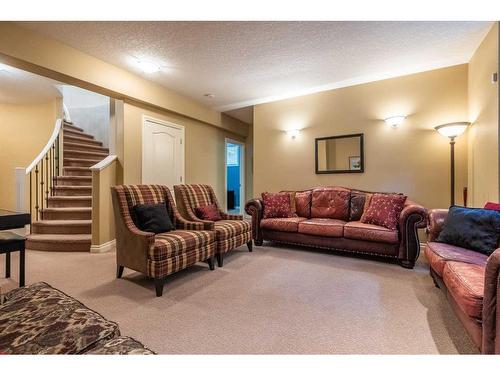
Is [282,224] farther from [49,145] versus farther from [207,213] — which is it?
[49,145]

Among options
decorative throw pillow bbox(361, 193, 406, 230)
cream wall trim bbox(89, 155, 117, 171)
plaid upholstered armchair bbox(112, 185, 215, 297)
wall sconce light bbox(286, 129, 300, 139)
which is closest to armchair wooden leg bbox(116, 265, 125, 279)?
plaid upholstered armchair bbox(112, 185, 215, 297)

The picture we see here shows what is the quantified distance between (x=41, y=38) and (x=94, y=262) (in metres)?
2.59

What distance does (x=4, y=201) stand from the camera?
15.7 ft

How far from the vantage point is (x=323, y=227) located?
335 cm

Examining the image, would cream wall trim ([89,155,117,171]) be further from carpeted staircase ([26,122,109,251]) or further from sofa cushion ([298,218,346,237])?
sofa cushion ([298,218,346,237])

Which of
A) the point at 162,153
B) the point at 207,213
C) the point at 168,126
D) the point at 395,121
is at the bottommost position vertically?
the point at 207,213

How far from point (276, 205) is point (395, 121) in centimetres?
215

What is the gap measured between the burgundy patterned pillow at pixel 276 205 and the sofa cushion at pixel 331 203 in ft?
1.34

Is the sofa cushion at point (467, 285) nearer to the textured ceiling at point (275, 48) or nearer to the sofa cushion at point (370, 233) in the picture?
the sofa cushion at point (370, 233)

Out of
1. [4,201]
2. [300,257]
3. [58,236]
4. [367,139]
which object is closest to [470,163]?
[367,139]

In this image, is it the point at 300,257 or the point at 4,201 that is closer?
the point at 300,257

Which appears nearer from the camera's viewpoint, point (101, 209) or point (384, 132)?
point (101, 209)

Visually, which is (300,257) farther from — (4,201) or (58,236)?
(4,201)

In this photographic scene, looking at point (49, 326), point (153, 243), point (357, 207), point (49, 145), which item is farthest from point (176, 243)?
point (49, 145)
